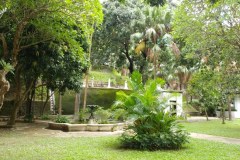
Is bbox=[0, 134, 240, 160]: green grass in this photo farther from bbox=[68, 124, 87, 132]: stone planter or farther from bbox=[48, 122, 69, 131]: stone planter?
bbox=[48, 122, 69, 131]: stone planter

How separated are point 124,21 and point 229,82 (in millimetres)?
10080

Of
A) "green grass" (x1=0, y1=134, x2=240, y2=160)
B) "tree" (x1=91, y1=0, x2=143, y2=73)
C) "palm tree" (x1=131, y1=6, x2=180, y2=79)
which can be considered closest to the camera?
"green grass" (x1=0, y1=134, x2=240, y2=160)

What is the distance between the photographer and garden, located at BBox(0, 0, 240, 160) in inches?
314

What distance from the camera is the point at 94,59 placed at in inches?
905

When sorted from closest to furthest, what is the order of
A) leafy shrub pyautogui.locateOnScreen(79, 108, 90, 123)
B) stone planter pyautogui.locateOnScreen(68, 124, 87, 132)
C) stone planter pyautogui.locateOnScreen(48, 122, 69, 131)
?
stone planter pyautogui.locateOnScreen(68, 124, 87, 132) → stone planter pyautogui.locateOnScreen(48, 122, 69, 131) → leafy shrub pyautogui.locateOnScreen(79, 108, 90, 123)

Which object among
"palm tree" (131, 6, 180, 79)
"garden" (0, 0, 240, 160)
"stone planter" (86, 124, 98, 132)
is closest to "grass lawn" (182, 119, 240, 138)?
"garden" (0, 0, 240, 160)

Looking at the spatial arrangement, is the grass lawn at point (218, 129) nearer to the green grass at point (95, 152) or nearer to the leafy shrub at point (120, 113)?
the green grass at point (95, 152)

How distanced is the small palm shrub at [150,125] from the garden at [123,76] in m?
0.03

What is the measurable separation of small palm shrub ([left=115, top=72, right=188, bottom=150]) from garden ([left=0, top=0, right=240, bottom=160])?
0.10ft

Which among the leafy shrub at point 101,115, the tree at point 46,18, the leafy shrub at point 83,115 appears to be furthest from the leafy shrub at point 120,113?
the leafy shrub at point 83,115

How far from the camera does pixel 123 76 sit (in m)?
14.7

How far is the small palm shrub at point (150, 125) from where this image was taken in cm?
805

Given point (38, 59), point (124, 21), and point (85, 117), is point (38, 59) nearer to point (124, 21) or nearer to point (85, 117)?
point (85, 117)

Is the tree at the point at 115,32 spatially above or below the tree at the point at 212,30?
above
